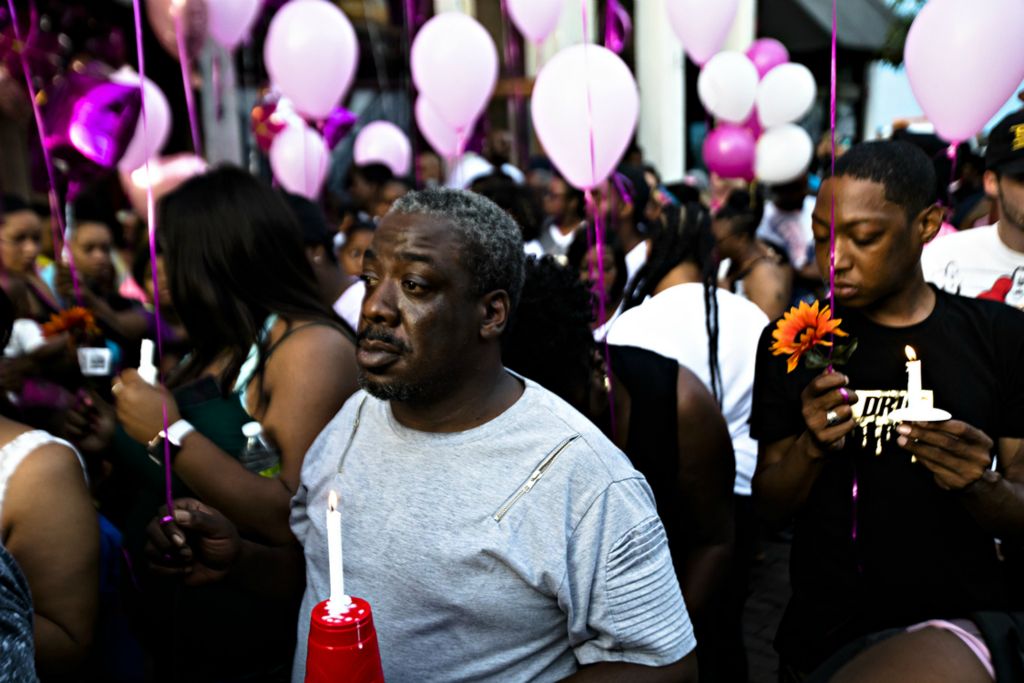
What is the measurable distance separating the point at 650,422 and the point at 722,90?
5635 mm

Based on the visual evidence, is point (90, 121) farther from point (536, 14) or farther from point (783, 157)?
point (783, 157)

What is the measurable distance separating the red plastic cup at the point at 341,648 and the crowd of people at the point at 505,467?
333 mm

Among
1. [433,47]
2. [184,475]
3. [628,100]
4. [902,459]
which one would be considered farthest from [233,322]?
[433,47]

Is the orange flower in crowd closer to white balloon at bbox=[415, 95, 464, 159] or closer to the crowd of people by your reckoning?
the crowd of people

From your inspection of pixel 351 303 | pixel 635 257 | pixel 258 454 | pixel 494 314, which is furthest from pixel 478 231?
pixel 635 257

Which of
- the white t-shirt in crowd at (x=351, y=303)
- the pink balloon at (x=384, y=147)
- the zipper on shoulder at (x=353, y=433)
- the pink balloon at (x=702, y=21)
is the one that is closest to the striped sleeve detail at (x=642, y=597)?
the zipper on shoulder at (x=353, y=433)

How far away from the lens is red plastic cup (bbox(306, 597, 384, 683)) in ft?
3.87

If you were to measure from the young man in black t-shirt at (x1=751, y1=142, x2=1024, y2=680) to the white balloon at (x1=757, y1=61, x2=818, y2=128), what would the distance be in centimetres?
574

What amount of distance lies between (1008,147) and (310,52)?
4332mm

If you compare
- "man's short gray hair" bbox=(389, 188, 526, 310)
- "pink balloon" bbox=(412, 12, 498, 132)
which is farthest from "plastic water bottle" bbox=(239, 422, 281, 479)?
"pink balloon" bbox=(412, 12, 498, 132)

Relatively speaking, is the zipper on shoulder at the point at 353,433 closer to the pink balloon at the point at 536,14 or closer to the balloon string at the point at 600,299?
the balloon string at the point at 600,299

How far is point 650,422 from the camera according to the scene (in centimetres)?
226

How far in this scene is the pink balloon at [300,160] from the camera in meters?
6.55

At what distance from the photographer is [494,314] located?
1.69 m
